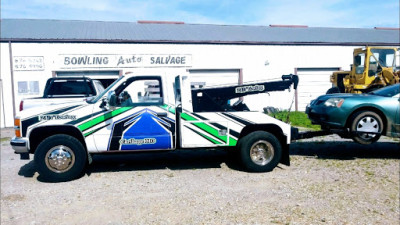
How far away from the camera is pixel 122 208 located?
16.3 ft

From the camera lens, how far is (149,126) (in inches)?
254

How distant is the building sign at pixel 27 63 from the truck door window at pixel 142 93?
1190cm

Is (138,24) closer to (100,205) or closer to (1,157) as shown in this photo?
(1,157)

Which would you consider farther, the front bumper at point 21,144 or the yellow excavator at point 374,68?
the yellow excavator at point 374,68

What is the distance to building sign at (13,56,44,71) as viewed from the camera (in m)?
16.3

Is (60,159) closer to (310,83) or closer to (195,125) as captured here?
(195,125)

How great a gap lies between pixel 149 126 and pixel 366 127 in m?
4.61

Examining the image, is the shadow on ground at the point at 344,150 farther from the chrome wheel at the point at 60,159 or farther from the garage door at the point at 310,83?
the garage door at the point at 310,83

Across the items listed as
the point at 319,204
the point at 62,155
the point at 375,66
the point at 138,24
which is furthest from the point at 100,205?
the point at 138,24

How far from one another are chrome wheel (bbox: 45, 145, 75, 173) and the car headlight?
5.46 meters

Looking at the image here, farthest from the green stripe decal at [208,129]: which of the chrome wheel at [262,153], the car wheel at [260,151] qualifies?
the chrome wheel at [262,153]

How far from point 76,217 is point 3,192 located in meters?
2.01

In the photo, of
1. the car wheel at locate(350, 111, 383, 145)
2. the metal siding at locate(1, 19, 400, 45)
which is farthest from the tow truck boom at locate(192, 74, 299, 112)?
the metal siding at locate(1, 19, 400, 45)

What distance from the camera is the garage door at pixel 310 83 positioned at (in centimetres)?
1973
